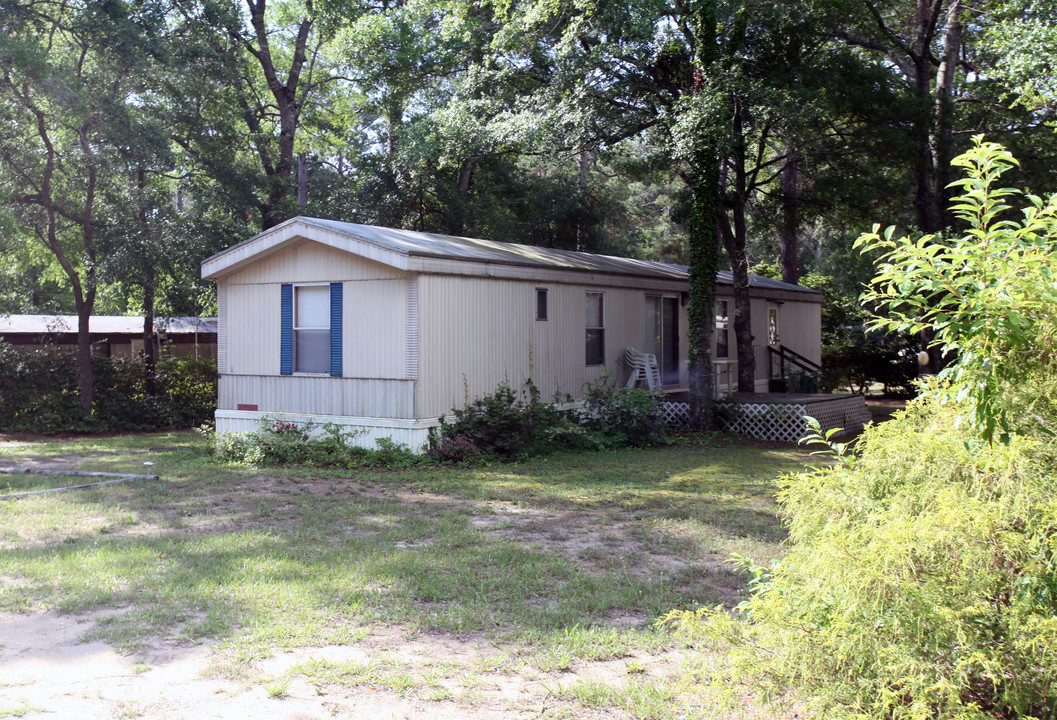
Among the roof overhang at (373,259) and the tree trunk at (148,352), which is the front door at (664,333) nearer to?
the roof overhang at (373,259)

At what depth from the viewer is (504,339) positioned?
508 inches

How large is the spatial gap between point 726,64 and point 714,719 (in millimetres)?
11868

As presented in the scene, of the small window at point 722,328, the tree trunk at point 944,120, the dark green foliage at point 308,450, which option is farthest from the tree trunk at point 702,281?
the dark green foliage at point 308,450

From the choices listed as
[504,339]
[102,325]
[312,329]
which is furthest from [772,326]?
[102,325]

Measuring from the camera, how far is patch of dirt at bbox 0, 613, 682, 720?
3.79 metres

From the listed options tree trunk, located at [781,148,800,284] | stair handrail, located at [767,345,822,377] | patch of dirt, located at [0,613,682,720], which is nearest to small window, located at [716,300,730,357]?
stair handrail, located at [767,345,822,377]

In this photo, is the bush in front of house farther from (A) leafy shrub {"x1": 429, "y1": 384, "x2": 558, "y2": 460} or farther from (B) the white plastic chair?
(B) the white plastic chair

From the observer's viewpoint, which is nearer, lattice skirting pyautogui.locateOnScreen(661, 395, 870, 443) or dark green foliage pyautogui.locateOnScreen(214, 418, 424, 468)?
dark green foliage pyautogui.locateOnScreen(214, 418, 424, 468)

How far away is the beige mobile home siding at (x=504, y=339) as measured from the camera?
11.7 metres

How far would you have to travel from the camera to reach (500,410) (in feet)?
39.3

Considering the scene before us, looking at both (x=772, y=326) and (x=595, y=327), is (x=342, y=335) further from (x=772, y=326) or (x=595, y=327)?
(x=772, y=326)

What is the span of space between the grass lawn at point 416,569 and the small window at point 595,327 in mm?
4452

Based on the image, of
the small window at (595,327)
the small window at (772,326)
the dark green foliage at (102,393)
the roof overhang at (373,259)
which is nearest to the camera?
the roof overhang at (373,259)

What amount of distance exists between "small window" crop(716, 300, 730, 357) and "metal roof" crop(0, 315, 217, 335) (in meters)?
12.0
